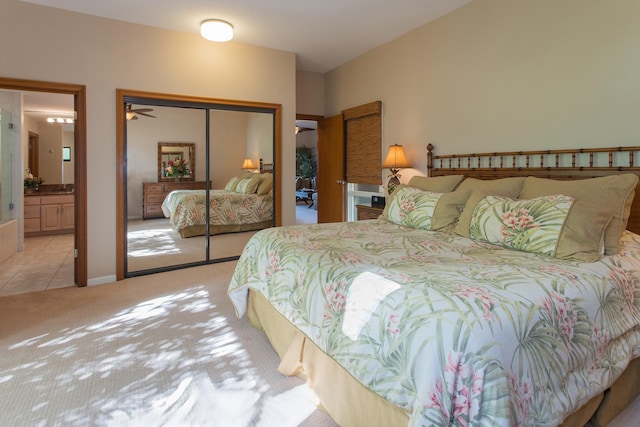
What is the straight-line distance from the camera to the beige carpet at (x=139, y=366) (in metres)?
1.68

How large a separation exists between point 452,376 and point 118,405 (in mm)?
1586

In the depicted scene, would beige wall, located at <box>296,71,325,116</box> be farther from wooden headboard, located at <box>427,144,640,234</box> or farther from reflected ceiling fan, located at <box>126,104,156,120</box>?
wooden headboard, located at <box>427,144,640,234</box>

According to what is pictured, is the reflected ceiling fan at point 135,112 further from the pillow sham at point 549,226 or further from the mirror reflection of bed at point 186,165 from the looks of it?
the pillow sham at point 549,226

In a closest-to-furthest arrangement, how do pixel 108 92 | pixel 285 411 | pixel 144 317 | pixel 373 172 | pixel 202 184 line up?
pixel 285 411 < pixel 144 317 < pixel 108 92 < pixel 202 184 < pixel 373 172

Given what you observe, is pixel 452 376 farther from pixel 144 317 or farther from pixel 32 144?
pixel 32 144

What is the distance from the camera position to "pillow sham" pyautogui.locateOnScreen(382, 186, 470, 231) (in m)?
2.66

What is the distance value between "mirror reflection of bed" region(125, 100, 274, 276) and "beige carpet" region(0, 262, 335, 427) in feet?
3.32

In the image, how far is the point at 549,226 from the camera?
6.35 feet

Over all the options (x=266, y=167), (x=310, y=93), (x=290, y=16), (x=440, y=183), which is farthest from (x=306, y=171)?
(x=440, y=183)

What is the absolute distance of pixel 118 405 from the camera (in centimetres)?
174

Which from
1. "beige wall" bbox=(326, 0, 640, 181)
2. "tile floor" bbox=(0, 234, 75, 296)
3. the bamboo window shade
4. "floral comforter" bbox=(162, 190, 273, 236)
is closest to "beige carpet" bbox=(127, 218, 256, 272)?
"floral comforter" bbox=(162, 190, 273, 236)

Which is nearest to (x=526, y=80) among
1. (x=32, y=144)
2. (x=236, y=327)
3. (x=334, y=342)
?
(x=334, y=342)

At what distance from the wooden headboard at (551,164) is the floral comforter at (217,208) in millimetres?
2304

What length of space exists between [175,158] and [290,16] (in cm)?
206
